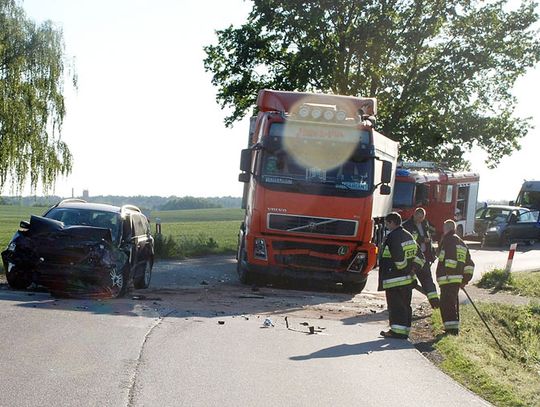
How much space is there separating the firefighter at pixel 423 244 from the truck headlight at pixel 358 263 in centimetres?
120

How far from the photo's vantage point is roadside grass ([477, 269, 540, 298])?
2160 cm

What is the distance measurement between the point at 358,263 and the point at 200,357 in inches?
359

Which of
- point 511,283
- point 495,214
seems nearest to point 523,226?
point 495,214

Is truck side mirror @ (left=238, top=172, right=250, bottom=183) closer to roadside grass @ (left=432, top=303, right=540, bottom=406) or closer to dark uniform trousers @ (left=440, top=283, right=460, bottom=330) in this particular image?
roadside grass @ (left=432, top=303, right=540, bottom=406)

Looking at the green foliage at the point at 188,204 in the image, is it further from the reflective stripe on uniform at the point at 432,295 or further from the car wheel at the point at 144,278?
the reflective stripe on uniform at the point at 432,295

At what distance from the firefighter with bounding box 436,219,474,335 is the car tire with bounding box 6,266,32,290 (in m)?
6.46

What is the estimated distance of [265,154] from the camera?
18.3 m

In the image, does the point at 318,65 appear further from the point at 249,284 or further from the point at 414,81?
the point at 249,284

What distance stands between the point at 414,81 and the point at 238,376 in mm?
32650

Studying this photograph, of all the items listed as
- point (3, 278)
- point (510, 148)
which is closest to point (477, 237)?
point (510, 148)

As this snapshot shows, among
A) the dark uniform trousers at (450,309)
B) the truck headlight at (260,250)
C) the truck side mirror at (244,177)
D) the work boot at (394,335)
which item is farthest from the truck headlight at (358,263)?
the work boot at (394,335)

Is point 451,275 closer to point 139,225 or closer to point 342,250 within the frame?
point 342,250

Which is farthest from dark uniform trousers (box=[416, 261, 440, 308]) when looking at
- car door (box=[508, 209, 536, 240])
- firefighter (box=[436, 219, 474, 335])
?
car door (box=[508, 209, 536, 240])

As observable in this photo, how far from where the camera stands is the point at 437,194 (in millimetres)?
34062
